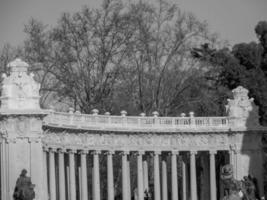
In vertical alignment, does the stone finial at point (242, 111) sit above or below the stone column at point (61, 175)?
above

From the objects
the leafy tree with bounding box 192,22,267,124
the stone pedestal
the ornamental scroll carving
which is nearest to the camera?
the stone pedestal

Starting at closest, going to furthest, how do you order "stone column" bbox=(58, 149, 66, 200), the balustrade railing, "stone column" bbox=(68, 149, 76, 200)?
"stone column" bbox=(58, 149, 66, 200) < the balustrade railing < "stone column" bbox=(68, 149, 76, 200)

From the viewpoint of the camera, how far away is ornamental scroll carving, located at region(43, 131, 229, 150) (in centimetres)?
7988

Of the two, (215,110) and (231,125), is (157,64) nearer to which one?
(215,110)

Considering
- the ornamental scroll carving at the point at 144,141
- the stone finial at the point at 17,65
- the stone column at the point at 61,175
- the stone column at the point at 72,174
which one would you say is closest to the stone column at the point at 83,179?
the stone column at the point at 72,174

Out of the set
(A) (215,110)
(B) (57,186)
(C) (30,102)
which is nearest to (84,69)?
(A) (215,110)

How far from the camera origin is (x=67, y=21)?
10075 centimetres

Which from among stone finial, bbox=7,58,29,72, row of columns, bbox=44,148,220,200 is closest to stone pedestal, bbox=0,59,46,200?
stone finial, bbox=7,58,29,72

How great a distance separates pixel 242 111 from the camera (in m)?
89.2

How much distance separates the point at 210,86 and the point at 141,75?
6725 mm

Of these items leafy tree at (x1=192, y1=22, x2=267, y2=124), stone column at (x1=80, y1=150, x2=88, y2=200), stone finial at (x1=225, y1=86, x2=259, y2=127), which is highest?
leafy tree at (x1=192, y1=22, x2=267, y2=124)

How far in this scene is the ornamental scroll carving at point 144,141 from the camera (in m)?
79.9

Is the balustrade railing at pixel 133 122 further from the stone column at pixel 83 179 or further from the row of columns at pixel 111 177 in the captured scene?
the stone column at pixel 83 179

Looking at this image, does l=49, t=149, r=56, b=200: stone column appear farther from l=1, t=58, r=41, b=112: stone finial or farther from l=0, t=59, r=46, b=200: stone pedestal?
l=1, t=58, r=41, b=112: stone finial
